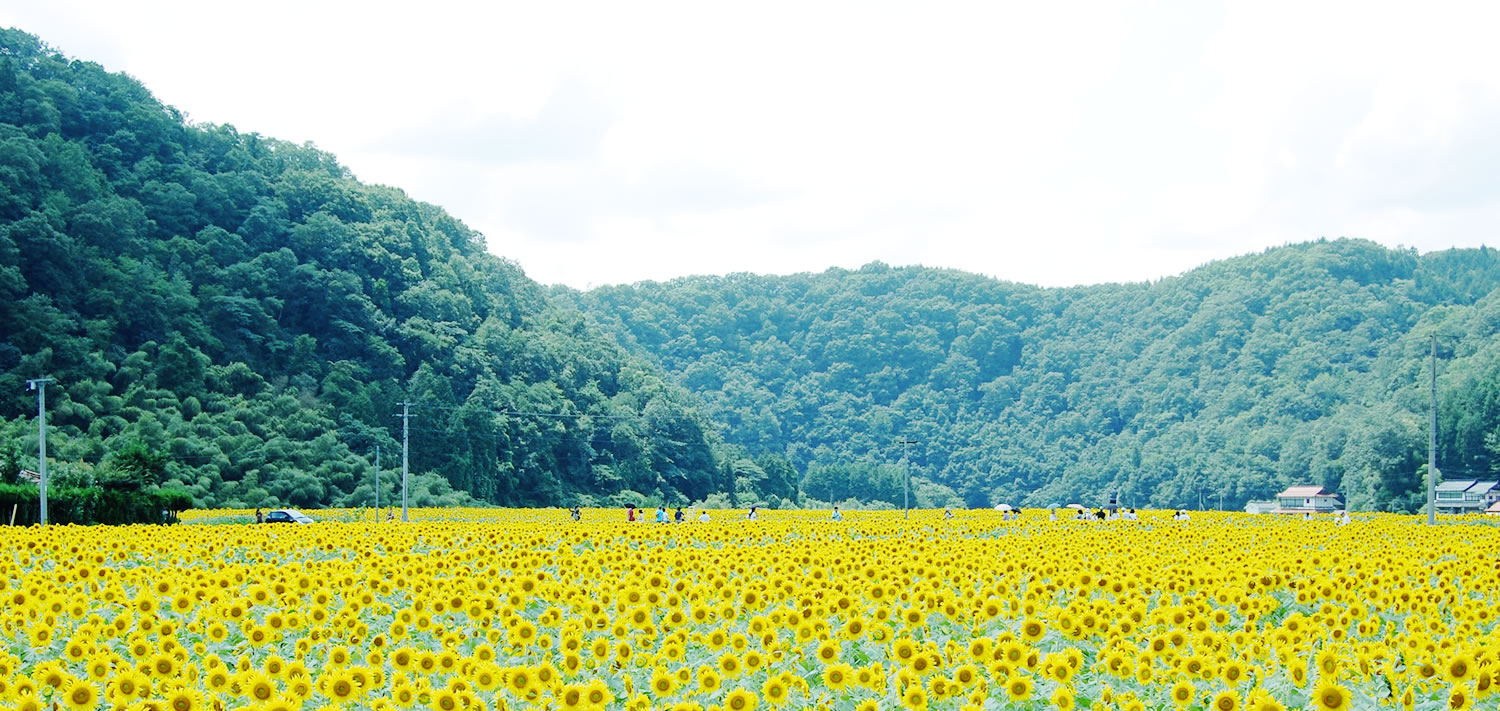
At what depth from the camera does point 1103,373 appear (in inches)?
5694

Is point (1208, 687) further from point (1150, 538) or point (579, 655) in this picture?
point (1150, 538)

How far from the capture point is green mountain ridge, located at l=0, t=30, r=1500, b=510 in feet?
233

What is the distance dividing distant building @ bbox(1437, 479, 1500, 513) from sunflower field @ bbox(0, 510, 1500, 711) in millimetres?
69595

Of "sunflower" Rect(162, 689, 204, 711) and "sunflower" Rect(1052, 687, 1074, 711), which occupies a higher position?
"sunflower" Rect(162, 689, 204, 711)

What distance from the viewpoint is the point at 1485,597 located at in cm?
1273

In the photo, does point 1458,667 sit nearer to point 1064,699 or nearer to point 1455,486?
point 1064,699

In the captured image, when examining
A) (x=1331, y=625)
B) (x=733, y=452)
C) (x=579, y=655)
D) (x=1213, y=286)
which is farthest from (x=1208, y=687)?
(x=1213, y=286)

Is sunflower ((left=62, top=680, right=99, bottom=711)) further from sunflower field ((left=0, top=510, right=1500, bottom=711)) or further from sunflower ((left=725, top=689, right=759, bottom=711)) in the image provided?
sunflower ((left=725, top=689, right=759, bottom=711))

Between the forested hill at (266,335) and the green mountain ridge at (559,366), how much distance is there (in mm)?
193

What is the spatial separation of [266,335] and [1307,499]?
66.1 meters

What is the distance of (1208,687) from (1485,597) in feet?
19.2

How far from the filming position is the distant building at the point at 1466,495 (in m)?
78.3

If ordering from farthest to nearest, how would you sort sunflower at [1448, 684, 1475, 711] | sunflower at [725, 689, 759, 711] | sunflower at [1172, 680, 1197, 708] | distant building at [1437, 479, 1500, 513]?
distant building at [1437, 479, 1500, 513] → sunflower at [1172, 680, 1197, 708] → sunflower at [1448, 684, 1475, 711] → sunflower at [725, 689, 759, 711]

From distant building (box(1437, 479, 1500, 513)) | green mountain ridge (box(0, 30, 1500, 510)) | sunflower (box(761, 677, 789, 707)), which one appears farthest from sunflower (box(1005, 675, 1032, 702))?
distant building (box(1437, 479, 1500, 513))
